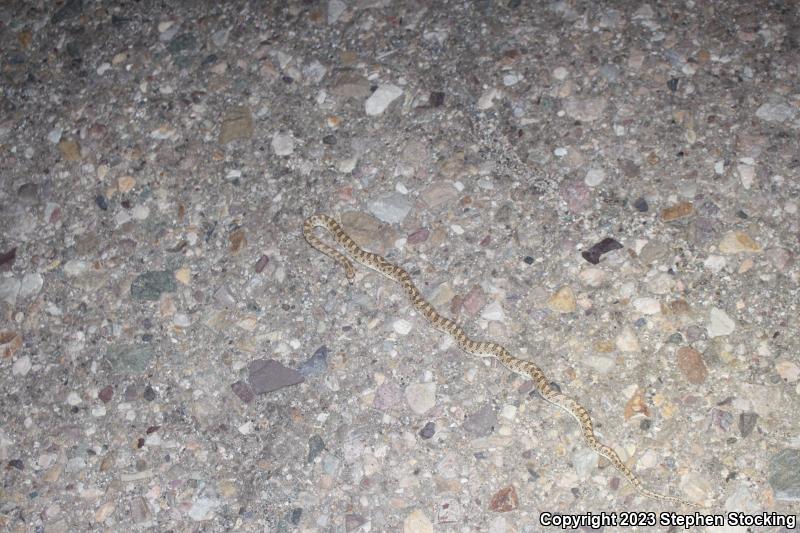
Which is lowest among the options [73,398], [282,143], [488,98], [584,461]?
[584,461]

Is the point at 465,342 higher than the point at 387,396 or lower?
higher

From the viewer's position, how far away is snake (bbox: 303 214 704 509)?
512cm

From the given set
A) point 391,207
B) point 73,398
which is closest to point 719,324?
point 391,207

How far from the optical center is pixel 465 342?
5.77 m

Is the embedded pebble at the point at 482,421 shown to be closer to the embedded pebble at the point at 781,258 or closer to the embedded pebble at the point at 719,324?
the embedded pebble at the point at 719,324

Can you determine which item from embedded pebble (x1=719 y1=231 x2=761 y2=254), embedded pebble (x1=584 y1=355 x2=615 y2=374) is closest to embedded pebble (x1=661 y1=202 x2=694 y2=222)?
embedded pebble (x1=719 y1=231 x2=761 y2=254)

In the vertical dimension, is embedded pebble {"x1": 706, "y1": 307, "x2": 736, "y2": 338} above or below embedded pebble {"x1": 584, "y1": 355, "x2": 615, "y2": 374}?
above

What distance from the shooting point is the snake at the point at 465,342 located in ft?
16.8

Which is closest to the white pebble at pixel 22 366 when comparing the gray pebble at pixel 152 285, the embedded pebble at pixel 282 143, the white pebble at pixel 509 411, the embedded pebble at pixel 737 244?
the gray pebble at pixel 152 285

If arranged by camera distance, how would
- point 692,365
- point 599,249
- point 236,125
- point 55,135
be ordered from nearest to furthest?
point 692,365
point 599,249
point 236,125
point 55,135

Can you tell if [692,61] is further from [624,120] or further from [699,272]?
[699,272]

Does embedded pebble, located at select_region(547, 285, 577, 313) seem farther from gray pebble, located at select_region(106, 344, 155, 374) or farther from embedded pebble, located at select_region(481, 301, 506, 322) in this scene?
gray pebble, located at select_region(106, 344, 155, 374)

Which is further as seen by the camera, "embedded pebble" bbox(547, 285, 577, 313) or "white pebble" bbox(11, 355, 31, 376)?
"white pebble" bbox(11, 355, 31, 376)

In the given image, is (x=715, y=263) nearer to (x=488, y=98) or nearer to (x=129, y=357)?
(x=488, y=98)
